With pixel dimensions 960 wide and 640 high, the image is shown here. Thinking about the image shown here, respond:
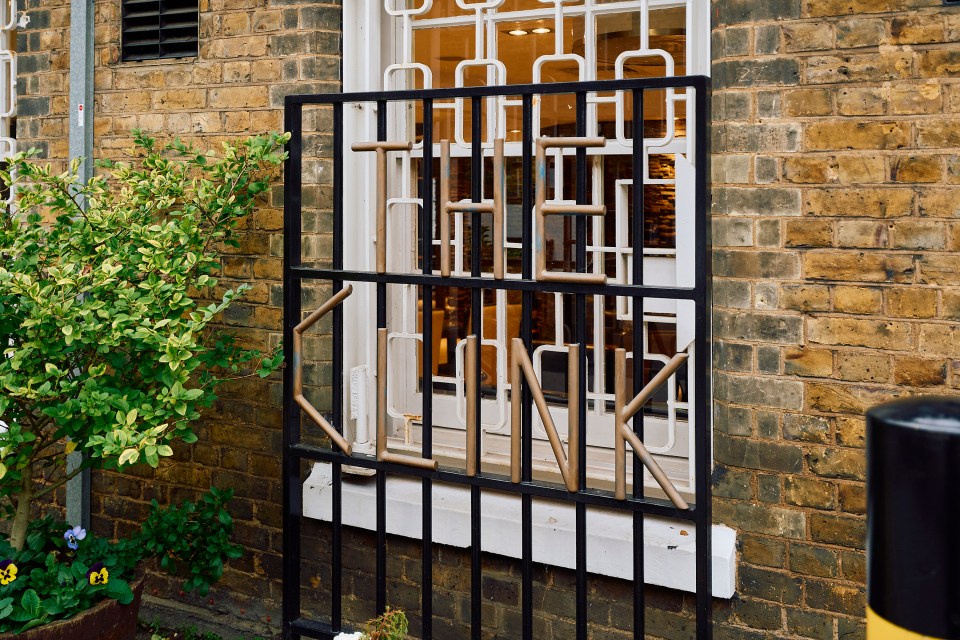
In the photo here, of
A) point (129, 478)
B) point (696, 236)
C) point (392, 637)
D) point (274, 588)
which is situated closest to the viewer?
point (696, 236)

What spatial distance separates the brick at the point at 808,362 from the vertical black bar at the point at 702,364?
46cm

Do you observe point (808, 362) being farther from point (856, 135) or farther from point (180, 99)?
point (180, 99)

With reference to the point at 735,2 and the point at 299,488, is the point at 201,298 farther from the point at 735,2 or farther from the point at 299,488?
the point at 735,2

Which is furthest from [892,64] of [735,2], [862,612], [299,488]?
[299,488]

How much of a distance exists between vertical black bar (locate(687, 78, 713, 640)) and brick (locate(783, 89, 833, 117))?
44 centimetres

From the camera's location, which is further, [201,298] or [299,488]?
[201,298]

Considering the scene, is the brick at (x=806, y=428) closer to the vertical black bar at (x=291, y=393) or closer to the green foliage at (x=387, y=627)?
the green foliage at (x=387, y=627)

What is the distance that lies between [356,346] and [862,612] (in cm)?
213

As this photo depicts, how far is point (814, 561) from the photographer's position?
3188 mm

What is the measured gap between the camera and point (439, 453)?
3.95 meters

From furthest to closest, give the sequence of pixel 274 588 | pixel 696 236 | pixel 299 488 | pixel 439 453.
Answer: pixel 274 588 → pixel 439 453 → pixel 299 488 → pixel 696 236

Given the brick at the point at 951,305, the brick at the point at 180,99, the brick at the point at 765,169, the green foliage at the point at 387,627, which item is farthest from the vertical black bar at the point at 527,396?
the brick at the point at 180,99

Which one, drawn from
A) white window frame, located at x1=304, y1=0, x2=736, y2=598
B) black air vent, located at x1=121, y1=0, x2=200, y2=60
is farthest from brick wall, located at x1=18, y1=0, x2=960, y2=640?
black air vent, located at x1=121, y1=0, x2=200, y2=60

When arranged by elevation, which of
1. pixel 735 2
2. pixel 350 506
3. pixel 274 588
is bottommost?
pixel 274 588
